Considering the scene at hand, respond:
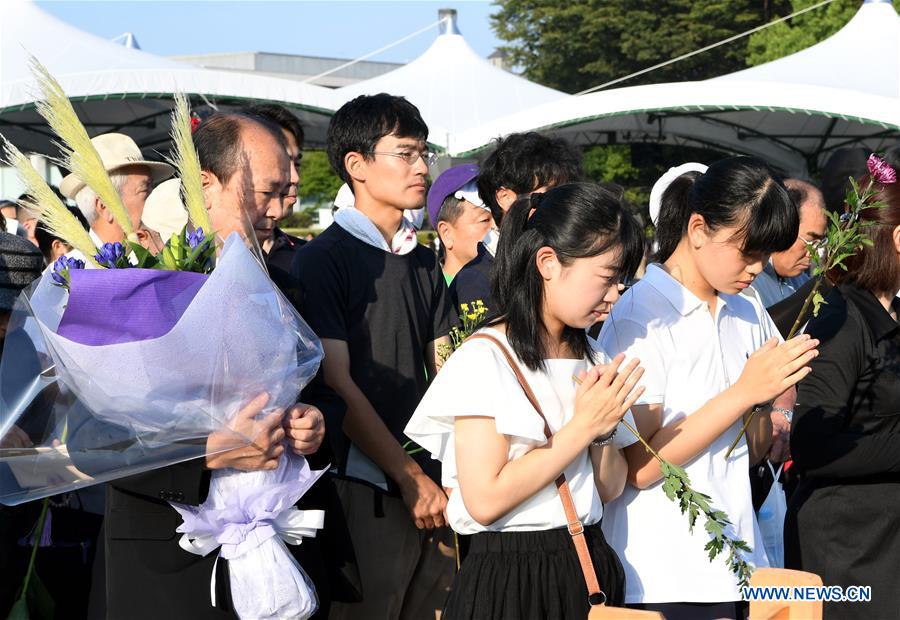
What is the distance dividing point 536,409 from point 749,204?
879mm

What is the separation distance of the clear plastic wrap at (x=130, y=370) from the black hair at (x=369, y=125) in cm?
120

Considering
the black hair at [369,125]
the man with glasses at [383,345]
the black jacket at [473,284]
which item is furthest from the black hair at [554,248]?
the black jacket at [473,284]

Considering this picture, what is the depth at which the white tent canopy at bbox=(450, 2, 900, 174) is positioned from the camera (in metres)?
15.5

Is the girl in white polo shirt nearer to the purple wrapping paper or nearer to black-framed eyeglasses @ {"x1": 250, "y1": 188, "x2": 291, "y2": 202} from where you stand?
black-framed eyeglasses @ {"x1": 250, "y1": 188, "x2": 291, "y2": 202}

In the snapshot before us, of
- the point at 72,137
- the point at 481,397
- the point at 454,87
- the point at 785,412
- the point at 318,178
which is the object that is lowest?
the point at 318,178

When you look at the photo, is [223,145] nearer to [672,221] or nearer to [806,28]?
[672,221]

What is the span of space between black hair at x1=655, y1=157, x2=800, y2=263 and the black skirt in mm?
944

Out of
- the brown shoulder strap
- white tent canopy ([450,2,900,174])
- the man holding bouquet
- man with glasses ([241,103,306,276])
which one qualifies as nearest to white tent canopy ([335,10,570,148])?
white tent canopy ([450,2,900,174])

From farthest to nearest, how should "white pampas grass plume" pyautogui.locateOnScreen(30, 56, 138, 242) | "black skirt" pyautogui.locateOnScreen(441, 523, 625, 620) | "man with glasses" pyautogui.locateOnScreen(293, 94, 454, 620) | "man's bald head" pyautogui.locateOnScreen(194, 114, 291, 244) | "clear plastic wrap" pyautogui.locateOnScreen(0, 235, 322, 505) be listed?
1. "man with glasses" pyautogui.locateOnScreen(293, 94, 454, 620)
2. "man's bald head" pyautogui.locateOnScreen(194, 114, 291, 244)
3. "black skirt" pyautogui.locateOnScreen(441, 523, 625, 620)
4. "white pampas grass plume" pyautogui.locateOnScreen(30, 56, 138, 242)
5. "clear plastic wrap" pyautogui.locateOnScreen(0, 235, 322, 505)

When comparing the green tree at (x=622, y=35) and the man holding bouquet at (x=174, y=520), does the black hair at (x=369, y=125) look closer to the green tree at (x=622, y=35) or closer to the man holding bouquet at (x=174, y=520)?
the man holding bouquet at (x=174, y=520)

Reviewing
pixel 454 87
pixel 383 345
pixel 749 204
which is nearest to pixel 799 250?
pixel 749 204

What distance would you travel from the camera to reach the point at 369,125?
12.1 feet

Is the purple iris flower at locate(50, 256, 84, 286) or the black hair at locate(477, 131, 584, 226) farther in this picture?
the black hair at locate(477, 131, 584, 226)

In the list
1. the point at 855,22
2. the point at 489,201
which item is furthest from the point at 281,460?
the point at 855,22
